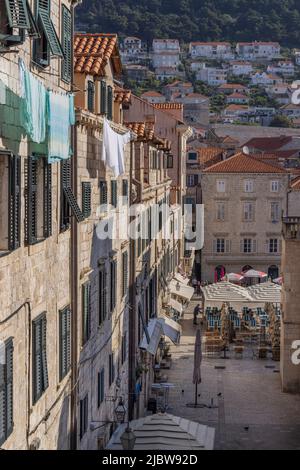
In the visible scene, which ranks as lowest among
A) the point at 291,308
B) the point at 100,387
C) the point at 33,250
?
the point at 291,308

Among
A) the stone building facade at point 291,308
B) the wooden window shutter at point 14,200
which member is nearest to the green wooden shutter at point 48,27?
the wooden window shutter at point 14,200

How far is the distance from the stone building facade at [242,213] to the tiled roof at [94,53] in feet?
133

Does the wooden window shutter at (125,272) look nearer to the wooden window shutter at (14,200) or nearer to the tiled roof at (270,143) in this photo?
the wooden window shutter at (14,200)

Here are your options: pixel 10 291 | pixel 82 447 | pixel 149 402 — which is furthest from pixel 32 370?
pixel 149 402

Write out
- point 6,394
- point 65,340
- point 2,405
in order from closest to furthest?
point 2,405
point 6,394
point 65,340

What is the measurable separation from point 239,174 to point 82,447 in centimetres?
4731

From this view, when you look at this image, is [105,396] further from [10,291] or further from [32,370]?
[10,291]

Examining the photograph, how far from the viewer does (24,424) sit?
11.6m

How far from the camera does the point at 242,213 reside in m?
62.6

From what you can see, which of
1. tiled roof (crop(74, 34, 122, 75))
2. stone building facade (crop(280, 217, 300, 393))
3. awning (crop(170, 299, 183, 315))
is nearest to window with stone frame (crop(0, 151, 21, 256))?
tiled roof (crop(74, 34, 122, 75))

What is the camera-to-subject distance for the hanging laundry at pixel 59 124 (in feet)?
40.4

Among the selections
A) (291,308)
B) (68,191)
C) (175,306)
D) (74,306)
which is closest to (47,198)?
(68,191)

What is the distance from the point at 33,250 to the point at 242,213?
51.2 metres

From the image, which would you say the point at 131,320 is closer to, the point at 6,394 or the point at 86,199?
the point at 86,199
